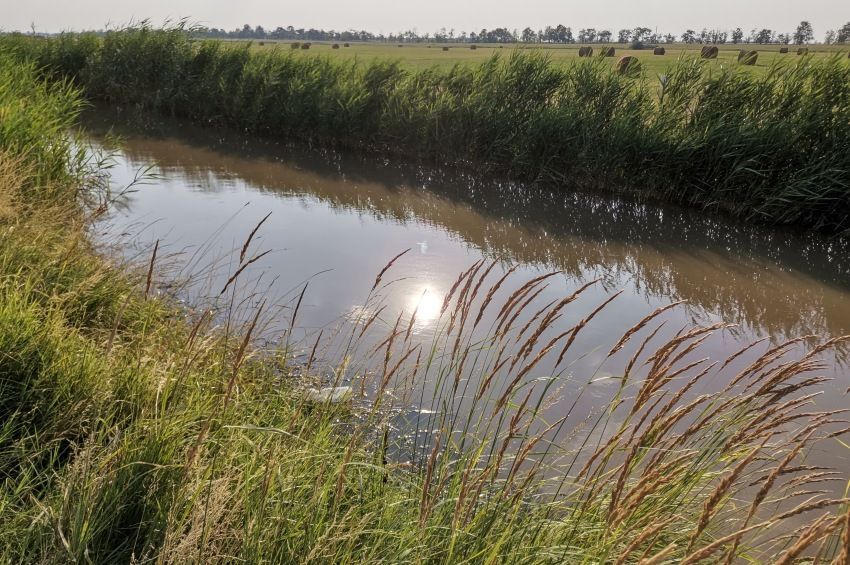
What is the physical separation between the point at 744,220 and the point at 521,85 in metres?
3.96

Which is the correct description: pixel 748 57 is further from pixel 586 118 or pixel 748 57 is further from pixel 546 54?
pixel 586 118

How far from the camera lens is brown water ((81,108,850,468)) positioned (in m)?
5.24

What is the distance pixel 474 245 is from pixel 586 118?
10.9 feet

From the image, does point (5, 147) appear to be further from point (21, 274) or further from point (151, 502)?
point (151, 502)

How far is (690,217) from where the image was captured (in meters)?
8.15

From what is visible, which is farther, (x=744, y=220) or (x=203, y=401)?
(x=744, y=220)

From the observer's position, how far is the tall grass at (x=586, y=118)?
25.3 ft

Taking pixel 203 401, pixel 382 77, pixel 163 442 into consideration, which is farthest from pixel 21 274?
pixel 382 77

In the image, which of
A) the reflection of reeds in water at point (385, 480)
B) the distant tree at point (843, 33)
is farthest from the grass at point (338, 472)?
the distant tree at point (843, 33)

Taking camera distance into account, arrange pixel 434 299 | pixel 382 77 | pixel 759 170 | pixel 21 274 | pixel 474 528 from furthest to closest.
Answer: pixel 382 77 → pixel 759 170 → pixel 434 299 → pixel 21 274 → pixel 474 528

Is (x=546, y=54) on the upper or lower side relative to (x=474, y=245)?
upper

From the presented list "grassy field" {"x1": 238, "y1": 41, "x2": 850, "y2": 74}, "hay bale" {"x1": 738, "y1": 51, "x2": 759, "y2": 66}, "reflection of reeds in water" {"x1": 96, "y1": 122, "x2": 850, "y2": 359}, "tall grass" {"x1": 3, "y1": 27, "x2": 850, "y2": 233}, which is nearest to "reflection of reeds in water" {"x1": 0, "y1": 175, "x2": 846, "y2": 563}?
"reflection of reeds in water" {"x1": 96, "y1": 122, "x2": 850, "y2": 359}

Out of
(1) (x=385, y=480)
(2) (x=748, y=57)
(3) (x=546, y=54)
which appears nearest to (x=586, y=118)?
(3) (x=546, y=54)

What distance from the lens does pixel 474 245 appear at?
7.07 metres
